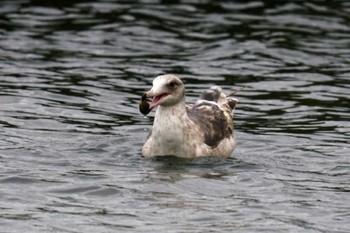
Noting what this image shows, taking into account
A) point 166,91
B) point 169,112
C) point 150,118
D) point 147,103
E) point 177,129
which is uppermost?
point 166,91

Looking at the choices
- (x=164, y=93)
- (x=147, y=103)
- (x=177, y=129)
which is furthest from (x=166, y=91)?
(x=177, y=129)

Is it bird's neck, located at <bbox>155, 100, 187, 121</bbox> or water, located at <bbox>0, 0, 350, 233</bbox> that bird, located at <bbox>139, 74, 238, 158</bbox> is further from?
water, located at <bbox>0, 0, 350, 233</bbox>

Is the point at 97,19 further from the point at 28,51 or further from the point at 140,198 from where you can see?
the point at 140,198

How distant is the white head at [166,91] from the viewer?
14.9 metres

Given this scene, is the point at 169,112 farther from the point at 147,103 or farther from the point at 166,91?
the point at 147,103

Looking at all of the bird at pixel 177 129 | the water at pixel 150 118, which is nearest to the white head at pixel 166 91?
the bird at pixel 177 129

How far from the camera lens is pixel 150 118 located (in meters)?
19.1

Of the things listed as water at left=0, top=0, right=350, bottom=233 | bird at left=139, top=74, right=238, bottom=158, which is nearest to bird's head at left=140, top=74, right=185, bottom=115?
bird at left=139, top=74, right=238, bottom=158

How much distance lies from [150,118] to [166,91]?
4.13 metres

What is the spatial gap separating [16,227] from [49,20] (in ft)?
46.7

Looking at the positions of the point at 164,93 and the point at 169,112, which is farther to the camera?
the point at 169,112

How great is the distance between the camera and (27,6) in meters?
26.7

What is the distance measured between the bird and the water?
0.20 m

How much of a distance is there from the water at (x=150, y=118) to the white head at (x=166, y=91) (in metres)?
0.79
